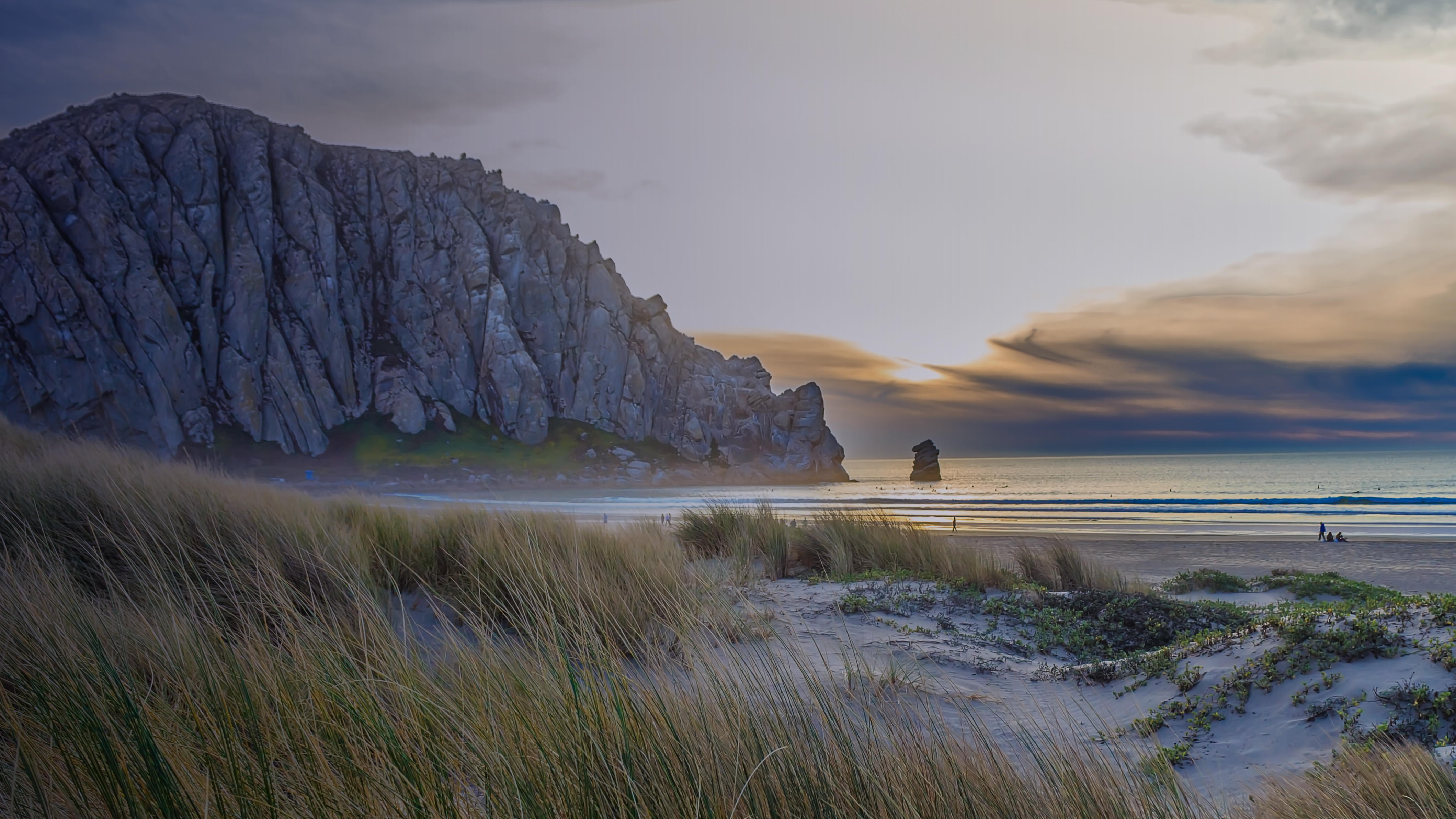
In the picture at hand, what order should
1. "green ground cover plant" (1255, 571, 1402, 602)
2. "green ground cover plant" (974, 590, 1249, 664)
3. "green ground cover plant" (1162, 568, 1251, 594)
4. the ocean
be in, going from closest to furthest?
1. "green ground cover plant" (974, 590, 1249, 664)
2. "green ground cover plant" (1255, 571, 1402, 602)
3. "green ground cover plant" (1162, 568, 1251, 594)
4. the ocean

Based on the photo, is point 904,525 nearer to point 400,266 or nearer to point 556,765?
point 556,765

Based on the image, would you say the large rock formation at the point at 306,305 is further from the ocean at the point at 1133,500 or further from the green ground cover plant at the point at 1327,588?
the green ground cover plant at the point at 1327,588

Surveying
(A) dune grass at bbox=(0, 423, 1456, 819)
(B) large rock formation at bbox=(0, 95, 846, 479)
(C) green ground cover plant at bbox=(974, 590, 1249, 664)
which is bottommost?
(C) green ground cover plant at bbox=(974, 590, 1249, 664)


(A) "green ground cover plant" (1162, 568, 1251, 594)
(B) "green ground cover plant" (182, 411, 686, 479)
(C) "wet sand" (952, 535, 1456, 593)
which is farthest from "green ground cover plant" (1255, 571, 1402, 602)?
(B) "green ground cover plant" (182, 411, 686, 479)

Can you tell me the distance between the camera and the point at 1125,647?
625 cm

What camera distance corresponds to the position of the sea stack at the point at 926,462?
106 meters

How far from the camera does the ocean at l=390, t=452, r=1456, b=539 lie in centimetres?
2477

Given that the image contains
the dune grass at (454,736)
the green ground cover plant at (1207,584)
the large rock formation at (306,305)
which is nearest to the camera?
the dune grass at (454,736)

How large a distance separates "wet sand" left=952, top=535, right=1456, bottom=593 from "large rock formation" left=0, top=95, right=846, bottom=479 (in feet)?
265

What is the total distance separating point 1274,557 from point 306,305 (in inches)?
3918

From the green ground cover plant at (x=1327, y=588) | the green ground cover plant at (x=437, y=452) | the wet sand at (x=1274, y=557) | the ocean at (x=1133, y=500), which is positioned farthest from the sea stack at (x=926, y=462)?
the green ground cover plant at (x=1327, y=588)

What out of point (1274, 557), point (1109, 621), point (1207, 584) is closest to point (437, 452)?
point (1274, 557)

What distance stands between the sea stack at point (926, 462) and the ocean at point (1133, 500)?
14.8ft

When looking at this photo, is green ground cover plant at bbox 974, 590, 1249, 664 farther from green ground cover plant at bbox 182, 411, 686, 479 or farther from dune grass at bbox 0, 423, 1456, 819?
green ground cover plant at bbox 182, 411, 686, 479
